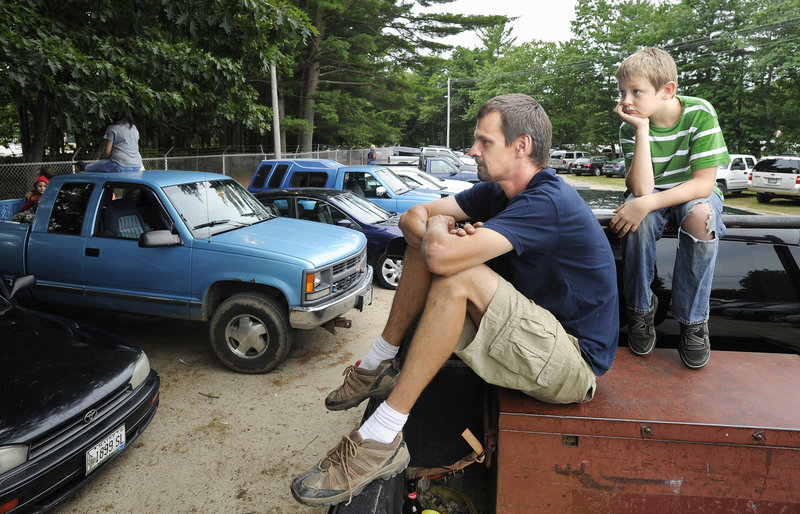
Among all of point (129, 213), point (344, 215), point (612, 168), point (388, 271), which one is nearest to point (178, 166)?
point (344, 215)

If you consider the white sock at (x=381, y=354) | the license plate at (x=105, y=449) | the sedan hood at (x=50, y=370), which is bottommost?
the license plate at (x=105, y=449)

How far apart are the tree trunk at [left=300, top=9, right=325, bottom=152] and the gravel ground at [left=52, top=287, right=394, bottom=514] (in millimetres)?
18602

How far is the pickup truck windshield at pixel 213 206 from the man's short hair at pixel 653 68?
382 cm

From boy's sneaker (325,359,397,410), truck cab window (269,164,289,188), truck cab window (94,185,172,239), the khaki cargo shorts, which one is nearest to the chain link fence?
truck cab window (269,164,289,188)

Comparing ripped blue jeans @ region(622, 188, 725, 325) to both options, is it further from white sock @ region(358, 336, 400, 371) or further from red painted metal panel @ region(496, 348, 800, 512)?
white sock @ region(358, 336, 400, 371)

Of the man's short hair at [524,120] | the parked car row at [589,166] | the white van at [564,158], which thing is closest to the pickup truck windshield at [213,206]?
the man's short hair at [524,120]

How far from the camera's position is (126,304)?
16.1 ft

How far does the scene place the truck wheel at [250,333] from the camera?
460cm

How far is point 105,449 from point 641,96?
3.44 meters

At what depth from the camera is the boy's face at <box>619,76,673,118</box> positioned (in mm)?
2514

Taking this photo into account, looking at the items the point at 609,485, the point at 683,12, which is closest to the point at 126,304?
the point at 609,485

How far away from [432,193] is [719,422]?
8547 millimetres

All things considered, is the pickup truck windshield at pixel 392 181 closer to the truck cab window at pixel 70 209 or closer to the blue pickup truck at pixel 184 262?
the blue pickup truck at pixel 184 262

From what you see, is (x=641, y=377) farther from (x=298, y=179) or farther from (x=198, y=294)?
(x=298, y=179)
